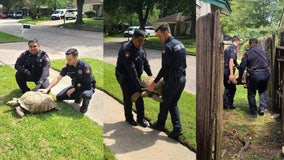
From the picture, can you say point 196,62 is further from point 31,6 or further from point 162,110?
point 31,6

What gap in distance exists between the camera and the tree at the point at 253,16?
1470mm

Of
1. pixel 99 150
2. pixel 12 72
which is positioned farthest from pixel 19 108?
pixel 12 72

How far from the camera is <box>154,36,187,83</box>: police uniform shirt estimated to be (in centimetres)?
117

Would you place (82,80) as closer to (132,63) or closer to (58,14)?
(58,14)

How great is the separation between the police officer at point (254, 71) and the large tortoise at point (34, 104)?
235 cm

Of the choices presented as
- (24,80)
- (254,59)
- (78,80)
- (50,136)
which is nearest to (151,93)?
(254,59)

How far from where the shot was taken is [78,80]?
3.89m

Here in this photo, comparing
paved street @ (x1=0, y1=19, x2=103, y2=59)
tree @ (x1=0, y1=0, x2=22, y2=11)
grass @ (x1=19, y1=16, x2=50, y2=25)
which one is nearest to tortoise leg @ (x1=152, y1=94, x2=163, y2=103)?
paved street @ (x1=0, y1=19, x2=103, y2=59)

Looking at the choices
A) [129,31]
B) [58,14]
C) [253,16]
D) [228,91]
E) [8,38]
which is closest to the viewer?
[129,31]

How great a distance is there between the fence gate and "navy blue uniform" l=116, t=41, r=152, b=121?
0.23 meters

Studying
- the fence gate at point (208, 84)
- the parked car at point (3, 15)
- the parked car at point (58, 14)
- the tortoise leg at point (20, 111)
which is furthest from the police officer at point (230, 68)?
the parked car at point (3, 15)

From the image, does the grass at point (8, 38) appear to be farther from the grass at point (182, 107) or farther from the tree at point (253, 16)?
the tree at point (253, 16)

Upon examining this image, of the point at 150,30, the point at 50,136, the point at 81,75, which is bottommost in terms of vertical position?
the point at 50,136

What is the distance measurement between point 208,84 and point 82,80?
2.87m
